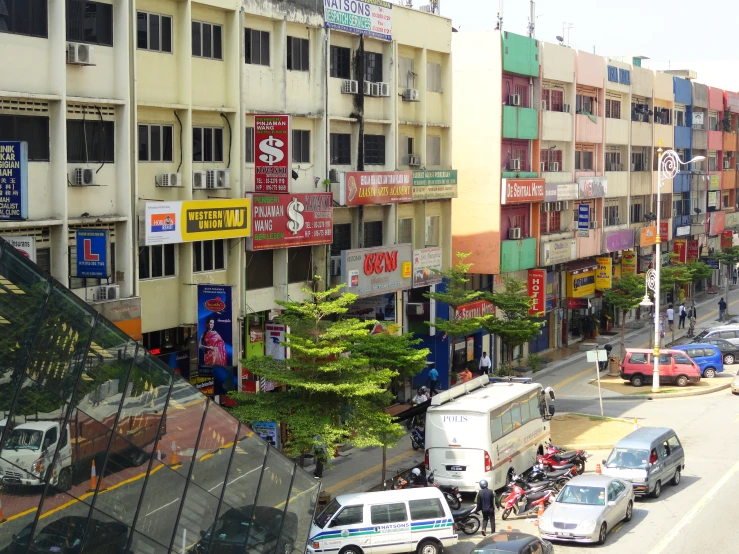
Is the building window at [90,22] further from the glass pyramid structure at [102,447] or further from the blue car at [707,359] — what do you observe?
the blue car at [707,359]

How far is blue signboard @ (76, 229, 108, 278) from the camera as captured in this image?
26906mm

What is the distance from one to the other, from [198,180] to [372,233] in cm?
1137

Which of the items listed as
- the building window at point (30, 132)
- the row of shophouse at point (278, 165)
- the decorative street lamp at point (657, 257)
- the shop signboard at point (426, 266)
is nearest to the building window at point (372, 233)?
the row of shophouse at point (278, 165)

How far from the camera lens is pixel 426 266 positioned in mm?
43750

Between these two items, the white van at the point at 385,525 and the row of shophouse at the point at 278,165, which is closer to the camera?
the white van at the point at 385,525

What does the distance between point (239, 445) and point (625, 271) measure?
168ft

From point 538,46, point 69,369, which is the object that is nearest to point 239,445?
point 69,369

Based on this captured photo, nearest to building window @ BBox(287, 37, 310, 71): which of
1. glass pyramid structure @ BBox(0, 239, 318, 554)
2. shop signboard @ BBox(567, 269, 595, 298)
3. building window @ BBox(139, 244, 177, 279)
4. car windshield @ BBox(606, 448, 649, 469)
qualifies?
building window @ BBox(139, 244, 177, 279)

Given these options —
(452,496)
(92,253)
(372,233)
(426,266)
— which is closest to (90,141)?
Result: (92,253)

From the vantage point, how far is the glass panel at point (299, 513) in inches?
834

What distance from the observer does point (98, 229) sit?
27156mm

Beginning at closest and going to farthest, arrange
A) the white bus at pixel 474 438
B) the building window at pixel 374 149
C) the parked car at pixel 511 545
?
the parked car at pixel 511 545 → the white bus at pixel 474 438 → the building window at pixel 374 149

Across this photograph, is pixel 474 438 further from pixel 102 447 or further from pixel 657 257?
pixel 657 257

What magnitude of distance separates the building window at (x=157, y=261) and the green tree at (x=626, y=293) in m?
31.3
